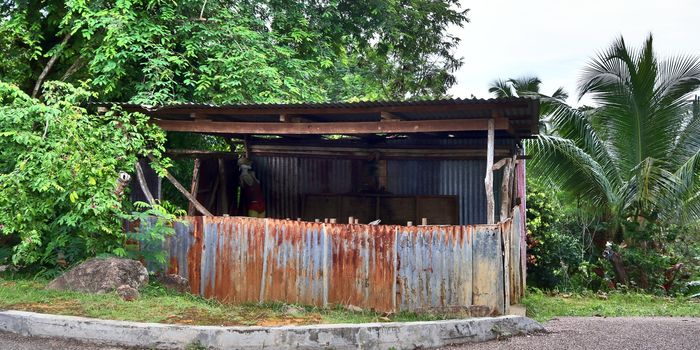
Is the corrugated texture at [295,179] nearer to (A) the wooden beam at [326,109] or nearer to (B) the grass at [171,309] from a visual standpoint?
(A) the wooden beam at [326,109]

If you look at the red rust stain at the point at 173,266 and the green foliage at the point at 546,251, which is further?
the green foliage at the point at 546,251

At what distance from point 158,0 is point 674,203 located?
1170cm

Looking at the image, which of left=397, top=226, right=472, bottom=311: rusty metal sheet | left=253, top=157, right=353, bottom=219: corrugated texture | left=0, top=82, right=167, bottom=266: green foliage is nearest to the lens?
left=397, top=226, right=472, bottom=311: rusty metal sheet

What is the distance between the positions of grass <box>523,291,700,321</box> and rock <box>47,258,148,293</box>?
218 inches

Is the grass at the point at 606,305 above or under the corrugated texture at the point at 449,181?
under

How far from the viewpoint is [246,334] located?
7004mm

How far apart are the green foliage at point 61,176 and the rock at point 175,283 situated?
77 centimetres

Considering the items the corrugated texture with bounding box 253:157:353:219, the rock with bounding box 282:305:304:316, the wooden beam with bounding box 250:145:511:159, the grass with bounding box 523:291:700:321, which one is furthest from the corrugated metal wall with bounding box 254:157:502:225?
the rock with bounding box 282:305:304:316

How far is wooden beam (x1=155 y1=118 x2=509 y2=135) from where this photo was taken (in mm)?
9469

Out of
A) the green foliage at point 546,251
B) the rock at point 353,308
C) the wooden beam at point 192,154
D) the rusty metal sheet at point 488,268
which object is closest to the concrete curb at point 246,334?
the rusty metal sheet at point 488,268

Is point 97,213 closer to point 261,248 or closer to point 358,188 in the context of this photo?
point 261,248

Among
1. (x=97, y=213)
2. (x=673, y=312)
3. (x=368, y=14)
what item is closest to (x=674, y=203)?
(x=673, y=312)

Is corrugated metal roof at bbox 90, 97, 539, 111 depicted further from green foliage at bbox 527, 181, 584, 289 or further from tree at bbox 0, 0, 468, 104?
green foliage at bbox 527, 181, 584, 289

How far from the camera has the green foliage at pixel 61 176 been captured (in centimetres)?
918
